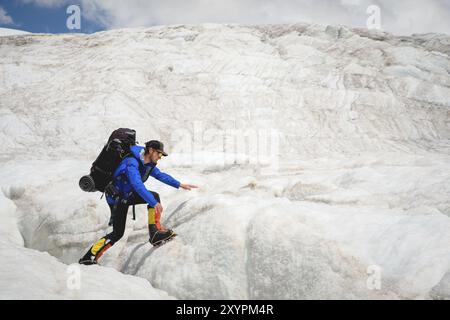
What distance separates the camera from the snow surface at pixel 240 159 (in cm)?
598

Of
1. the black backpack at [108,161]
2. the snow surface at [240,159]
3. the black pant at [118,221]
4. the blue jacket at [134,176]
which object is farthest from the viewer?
the black pant at [118,221]

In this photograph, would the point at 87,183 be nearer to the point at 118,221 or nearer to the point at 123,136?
the point at 118,221

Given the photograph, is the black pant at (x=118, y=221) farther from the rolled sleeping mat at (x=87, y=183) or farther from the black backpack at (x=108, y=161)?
the rolled sleeping mat at (x=87, y=183)

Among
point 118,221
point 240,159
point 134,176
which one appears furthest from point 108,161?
point 240,159

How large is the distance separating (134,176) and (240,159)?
6892 millimetres

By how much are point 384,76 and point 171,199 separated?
47.6 ft

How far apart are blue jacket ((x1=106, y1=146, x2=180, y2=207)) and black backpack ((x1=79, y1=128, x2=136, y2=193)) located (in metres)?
0.15

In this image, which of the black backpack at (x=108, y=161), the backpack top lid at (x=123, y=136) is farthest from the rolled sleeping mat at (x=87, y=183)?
the backpack top lid at (x=123, y=136)

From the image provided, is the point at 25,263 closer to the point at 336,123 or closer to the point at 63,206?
the point at 63,206

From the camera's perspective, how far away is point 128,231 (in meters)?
9.09

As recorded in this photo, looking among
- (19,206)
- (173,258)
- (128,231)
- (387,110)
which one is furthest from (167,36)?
(173,258)

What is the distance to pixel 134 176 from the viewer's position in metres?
7.19

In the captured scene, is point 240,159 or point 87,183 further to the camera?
point 240,159

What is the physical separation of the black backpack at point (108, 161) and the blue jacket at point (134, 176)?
0.50 feet
